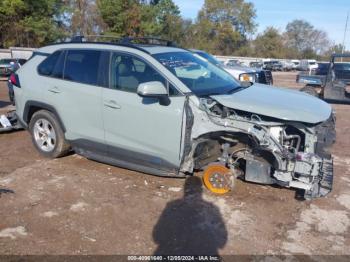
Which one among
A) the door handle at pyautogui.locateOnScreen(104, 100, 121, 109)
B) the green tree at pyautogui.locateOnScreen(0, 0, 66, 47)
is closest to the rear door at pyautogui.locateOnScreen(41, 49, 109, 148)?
the door handle at pyautogui.locateOnScreen(104, 100, 121, 109)

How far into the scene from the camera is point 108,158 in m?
5.34

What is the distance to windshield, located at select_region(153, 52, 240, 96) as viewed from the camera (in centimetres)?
484

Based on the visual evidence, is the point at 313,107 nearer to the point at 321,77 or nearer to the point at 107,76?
the point at 107,76

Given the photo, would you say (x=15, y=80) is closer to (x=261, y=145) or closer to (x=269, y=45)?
(x=261, y=145)

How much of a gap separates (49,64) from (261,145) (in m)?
3.64

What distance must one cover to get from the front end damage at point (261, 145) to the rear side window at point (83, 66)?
1603mm

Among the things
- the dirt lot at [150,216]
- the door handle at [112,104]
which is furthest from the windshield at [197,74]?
the dirt lot at [150,216]

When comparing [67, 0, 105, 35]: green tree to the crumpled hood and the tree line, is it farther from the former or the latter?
the crumpled hood

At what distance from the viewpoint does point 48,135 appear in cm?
607

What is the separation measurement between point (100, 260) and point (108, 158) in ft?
6.92

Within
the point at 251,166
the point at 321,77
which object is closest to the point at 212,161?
the point at 251,166

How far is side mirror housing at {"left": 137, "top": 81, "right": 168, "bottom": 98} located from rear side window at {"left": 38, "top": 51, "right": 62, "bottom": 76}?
7.07 feet

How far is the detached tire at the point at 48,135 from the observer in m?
5.85

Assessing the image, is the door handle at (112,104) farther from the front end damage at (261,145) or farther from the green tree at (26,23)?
the green tree at (26,23)
